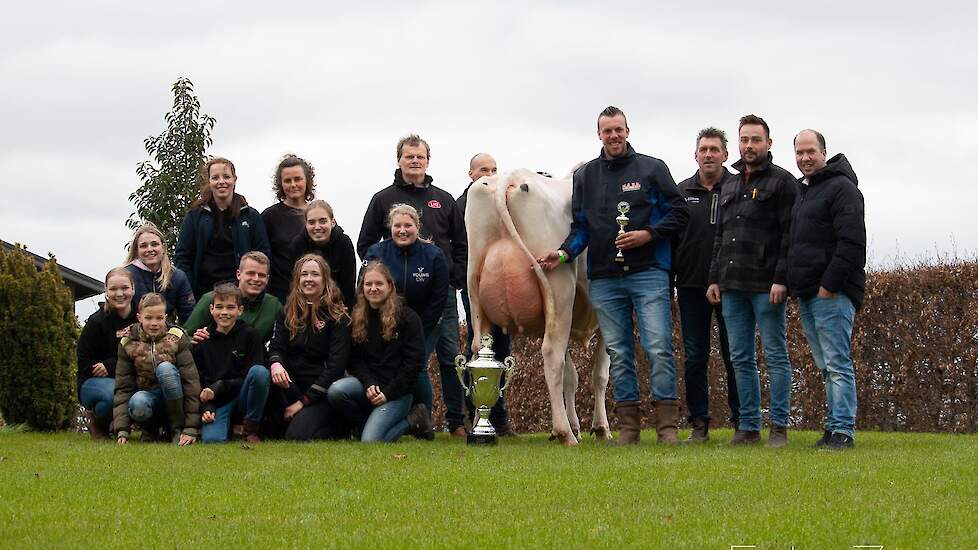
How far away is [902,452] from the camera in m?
8.09

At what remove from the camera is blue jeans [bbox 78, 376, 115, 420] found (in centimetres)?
957

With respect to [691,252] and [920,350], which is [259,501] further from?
[920,350]

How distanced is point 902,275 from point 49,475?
27.2ft

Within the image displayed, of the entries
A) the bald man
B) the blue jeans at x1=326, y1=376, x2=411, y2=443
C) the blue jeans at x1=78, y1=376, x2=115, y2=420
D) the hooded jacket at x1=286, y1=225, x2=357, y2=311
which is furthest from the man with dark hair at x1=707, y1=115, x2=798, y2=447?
the blue jeans at x1=78, y1=376, x2=115, y2=420

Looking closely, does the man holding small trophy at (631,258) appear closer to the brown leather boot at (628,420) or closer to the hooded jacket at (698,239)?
the brown leather boot at (628,420)

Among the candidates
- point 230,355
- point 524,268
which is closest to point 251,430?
point 230,355

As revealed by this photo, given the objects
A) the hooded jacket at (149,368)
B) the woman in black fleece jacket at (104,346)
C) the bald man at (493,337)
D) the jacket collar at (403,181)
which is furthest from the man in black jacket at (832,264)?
the woman in black fleece jacket at (104,346)

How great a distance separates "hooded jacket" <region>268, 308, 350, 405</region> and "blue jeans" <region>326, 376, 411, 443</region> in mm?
116

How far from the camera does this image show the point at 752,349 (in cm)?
889

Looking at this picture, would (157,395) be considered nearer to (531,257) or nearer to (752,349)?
(531,257)

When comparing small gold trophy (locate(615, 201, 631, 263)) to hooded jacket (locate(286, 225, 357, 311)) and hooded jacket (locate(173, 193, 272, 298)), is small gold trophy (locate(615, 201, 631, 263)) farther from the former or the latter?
hooded jacket (locate(173, 193, 272, 298))

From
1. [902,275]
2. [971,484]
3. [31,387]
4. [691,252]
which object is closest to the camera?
[971,484]

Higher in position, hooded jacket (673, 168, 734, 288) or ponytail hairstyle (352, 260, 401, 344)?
hooded jacket (673, 168, 734, 288)

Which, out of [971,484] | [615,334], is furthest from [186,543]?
[615,334]
